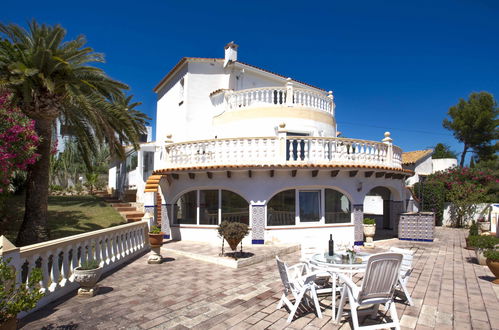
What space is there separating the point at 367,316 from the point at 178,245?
9.21 metres

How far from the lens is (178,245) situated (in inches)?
525

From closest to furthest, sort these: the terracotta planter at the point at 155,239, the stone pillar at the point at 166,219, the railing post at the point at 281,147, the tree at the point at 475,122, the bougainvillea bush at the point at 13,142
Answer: the bougainvillea bush at the point at 13,142 < the terracotta planter at the point at 155,239 < the railing post at the point at 281,147 < the stone pillar at the point at 166,219 < the tree at the point at 475,122

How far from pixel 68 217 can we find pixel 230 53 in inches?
486

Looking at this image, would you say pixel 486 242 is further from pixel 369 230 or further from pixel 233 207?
pixel 233 207

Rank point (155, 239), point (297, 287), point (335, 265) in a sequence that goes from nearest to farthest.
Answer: point (297, 287)
point (335, 265)
point (155, 239)

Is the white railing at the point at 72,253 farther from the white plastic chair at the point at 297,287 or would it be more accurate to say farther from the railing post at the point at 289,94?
the railing post at the point at 289,94

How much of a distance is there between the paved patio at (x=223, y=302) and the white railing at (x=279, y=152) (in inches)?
184

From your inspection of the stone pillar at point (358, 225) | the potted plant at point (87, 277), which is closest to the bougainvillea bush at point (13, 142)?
the potted plant at point (87, 277)

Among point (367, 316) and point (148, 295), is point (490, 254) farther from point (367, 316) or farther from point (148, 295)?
point (148, 295)

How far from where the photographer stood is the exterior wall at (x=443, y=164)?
27703 millimetres

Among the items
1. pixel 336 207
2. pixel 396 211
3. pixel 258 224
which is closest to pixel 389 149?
pixel 336 207

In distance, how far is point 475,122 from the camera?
32.8 metres

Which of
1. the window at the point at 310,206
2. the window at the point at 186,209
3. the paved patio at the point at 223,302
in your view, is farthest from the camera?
the window at the point at 186,209

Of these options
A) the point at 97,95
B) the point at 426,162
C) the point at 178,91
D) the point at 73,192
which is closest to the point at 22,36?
the point at 97,95
